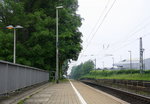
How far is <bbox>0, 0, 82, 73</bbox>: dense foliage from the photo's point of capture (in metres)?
31.2

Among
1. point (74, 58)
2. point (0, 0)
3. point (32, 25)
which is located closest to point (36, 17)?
point (32, 25)

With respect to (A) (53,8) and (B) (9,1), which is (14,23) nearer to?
(B) (9,1)

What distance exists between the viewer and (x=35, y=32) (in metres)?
32.0

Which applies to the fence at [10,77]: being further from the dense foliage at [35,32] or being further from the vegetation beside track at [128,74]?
the vegetation beside track at [128,74]

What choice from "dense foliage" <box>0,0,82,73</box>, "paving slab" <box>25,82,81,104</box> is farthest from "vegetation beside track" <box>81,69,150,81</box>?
"paving slab" <box>25,82,81,104</box>

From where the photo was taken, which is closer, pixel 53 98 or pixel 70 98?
pixel 53 98

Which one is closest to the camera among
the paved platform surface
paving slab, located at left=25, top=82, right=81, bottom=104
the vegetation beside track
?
paving slab, located at left=25, top=82, right=81, bottom=104

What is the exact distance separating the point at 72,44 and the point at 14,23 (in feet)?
32.1

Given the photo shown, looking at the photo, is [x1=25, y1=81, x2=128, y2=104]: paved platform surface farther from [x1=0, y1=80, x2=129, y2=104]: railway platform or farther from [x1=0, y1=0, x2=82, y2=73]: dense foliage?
[x1=0, y1=0, x2=82, y2=73]: dense foliage

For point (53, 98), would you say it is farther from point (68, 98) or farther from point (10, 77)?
point (10, 77)

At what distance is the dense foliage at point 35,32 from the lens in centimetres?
3120

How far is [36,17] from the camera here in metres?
31.8

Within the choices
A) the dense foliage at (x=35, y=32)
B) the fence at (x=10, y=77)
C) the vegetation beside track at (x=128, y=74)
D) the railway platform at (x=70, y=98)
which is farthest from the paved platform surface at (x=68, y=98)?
the vegetation beside track at (x=128, y=74)

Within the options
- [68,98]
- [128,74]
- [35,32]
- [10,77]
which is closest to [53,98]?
[68,98]
